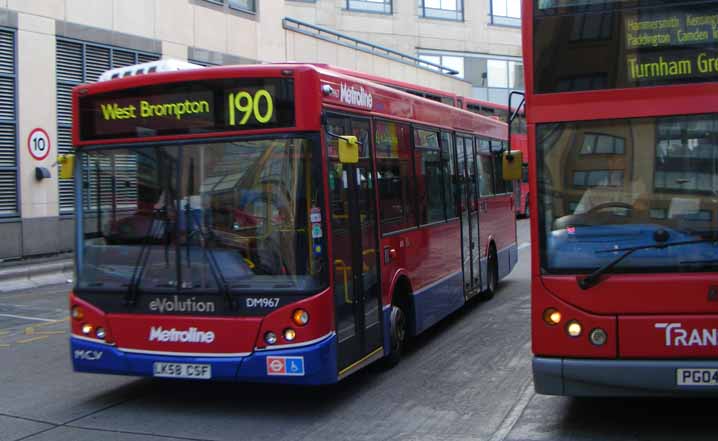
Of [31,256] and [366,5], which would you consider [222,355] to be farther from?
[366,5]

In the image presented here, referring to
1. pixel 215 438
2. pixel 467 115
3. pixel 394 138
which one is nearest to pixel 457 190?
pixel 467 115

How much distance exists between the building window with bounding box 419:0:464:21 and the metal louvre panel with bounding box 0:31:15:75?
30809 mm

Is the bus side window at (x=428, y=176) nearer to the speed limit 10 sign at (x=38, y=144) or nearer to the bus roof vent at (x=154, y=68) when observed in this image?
the bus roof vent at (x=154, y=68)

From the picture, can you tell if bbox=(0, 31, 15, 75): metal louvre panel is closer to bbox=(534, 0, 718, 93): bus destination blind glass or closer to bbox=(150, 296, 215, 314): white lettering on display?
bbox=(150, 296, 215, 314): white lettering on display

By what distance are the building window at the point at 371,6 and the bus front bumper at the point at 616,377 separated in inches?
1540

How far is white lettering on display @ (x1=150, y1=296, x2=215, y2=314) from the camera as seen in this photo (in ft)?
23.3

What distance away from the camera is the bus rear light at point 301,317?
6848 millimetres

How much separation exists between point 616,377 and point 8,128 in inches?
603

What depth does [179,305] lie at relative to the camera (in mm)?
7164

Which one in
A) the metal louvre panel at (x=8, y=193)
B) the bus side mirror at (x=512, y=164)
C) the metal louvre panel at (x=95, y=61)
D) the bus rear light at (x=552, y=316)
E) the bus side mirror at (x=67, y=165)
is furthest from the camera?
the metal louvre panel at (x=95, y=61)

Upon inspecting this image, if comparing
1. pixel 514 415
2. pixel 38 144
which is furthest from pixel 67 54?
pixel 514 415

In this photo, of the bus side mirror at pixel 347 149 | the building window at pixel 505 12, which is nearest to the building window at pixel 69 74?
the bus side mirror at pixel 347 149

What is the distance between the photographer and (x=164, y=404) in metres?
7.69

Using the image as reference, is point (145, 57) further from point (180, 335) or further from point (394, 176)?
point (180, 335)
